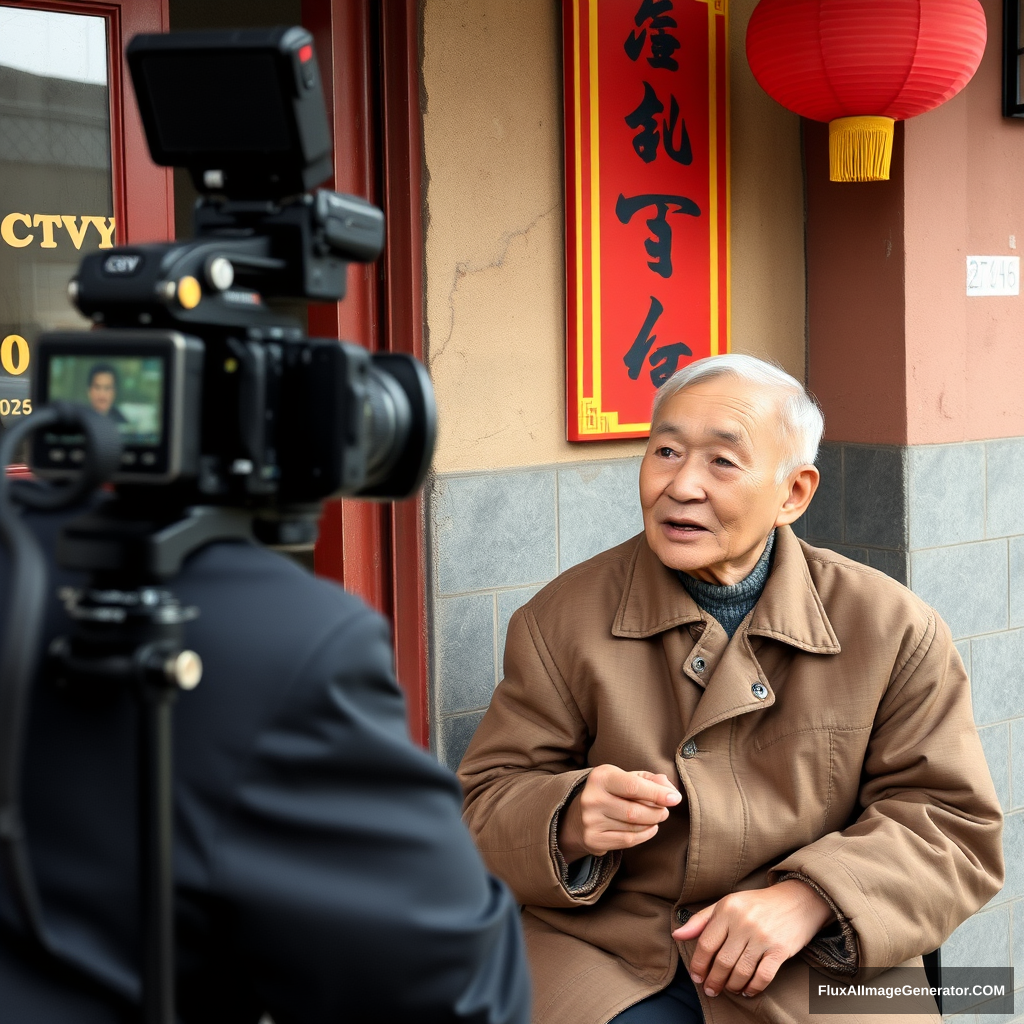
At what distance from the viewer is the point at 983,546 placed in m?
3.07

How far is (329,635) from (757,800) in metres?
1.24

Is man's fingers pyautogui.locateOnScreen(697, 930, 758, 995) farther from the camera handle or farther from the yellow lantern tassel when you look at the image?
the yellow lantern tassel

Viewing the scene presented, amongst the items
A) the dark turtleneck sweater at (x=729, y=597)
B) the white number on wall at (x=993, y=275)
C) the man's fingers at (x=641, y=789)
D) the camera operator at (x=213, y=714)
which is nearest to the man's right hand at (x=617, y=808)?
the man's fingers at (x=641, y=789)

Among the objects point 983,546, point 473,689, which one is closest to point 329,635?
point 473,689

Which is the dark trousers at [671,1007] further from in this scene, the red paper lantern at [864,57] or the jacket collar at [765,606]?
the red paper lantern at [864,57]

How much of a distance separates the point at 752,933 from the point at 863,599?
57cm

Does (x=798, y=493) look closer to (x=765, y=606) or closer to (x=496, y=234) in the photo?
(x=765, y=606)

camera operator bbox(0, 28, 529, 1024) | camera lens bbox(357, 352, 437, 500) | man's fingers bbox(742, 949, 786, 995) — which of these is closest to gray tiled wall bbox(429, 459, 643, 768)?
man's fingers bbox(742, 949, 786, 995)

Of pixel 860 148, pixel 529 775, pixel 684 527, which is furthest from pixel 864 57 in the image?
pixel 529 775

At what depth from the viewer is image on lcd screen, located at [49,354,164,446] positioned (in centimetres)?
87

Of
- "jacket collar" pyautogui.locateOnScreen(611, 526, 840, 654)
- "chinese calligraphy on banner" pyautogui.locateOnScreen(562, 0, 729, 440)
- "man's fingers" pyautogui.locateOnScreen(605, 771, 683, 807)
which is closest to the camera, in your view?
"man's fingers" pyautogui.locateOnScreen(605, 771, 683, 807)

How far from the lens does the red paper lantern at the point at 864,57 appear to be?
245 centimetres

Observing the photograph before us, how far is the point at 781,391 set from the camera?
212 centimetres

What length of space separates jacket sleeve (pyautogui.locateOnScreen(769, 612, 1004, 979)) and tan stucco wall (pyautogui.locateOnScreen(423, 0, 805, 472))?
94 cm
